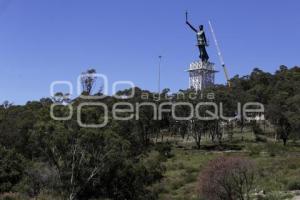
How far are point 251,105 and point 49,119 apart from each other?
147 ft

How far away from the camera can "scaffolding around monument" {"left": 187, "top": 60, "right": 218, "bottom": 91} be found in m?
83.6

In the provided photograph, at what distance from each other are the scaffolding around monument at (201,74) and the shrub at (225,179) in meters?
54.8

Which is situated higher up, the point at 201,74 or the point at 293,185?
the point at 201,74

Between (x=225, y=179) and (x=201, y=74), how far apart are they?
56947mm

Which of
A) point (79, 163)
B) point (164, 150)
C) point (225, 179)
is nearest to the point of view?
Answer: point (225, 179)

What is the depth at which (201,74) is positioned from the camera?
8412 cm

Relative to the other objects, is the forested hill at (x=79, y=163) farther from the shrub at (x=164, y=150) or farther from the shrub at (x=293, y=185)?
the shrub at (x=164, y=150)

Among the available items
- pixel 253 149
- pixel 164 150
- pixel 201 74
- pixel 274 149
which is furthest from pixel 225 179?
pixel 201 74

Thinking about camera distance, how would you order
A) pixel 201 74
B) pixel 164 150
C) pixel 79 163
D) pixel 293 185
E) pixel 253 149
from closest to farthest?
pixel 79 163, pixel 293 185, pixel 253 149, pixel 164 150, pixel 201 74

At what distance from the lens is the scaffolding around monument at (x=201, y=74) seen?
83.6 m

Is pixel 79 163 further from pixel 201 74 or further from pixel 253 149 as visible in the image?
pixel 201 74

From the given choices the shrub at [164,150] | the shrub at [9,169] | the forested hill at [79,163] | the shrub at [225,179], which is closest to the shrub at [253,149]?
the shrub at [164,150]

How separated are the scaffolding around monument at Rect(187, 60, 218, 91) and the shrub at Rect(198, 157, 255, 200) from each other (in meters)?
54.8

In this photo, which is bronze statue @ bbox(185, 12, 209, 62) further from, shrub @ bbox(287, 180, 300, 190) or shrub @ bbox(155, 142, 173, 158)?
shrub @ bbox(287, 180, 300, 190)
